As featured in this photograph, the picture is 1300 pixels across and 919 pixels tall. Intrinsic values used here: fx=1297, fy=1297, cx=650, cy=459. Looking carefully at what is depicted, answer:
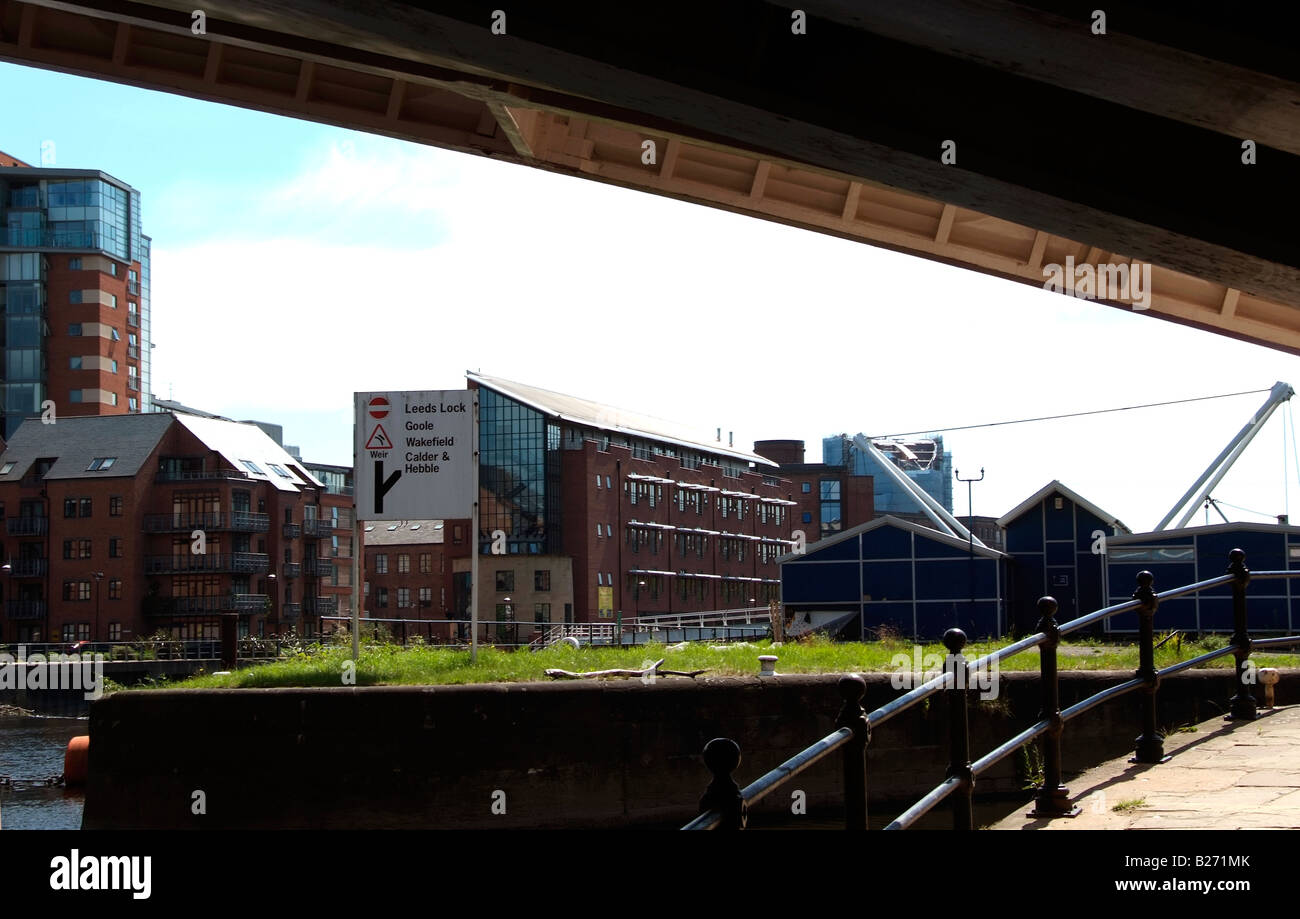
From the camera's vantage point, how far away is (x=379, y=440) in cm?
1645

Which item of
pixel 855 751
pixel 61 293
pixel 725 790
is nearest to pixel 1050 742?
pixel 855 751

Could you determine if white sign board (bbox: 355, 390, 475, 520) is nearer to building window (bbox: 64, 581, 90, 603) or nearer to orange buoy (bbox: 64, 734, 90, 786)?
orange buoy (bbox: 64, 734, 90, 786)

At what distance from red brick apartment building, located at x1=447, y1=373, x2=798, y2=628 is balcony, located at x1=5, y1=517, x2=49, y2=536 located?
21.7 metres

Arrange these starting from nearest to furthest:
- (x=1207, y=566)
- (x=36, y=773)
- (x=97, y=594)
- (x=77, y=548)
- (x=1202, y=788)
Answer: (x=1202, y=788)
(x=36, y=773)
(x=1207, y=566)
(x=97, y=594)
(x=77, y=548)

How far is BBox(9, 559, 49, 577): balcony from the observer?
69562 millimetres

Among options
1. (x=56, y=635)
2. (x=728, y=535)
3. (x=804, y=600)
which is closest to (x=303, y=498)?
(x=56, y=635)

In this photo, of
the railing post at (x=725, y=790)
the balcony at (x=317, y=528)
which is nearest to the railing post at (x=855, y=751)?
the railing post at (x=725, y=790)

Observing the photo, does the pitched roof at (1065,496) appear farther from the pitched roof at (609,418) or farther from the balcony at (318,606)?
the balcony at (318,606)

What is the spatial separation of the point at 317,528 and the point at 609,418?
19.3 m

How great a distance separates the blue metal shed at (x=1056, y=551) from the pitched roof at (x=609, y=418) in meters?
34.9

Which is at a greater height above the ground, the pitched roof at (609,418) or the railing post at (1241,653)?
the pitched roof at (609,418)

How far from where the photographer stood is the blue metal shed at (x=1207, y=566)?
36.3 metres

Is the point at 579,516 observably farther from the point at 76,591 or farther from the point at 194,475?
the point at 76,591
